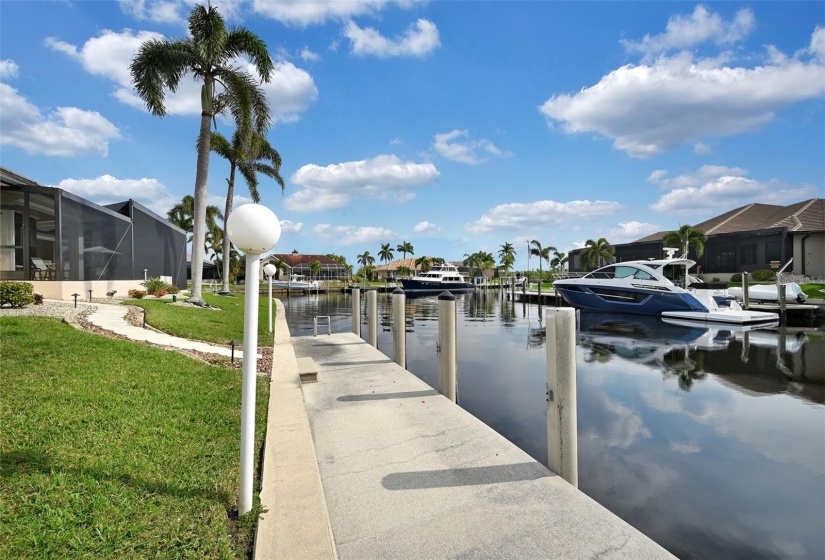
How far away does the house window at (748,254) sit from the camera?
150 ft

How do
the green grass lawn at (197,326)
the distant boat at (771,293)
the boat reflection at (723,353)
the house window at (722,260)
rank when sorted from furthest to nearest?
the house window at (722,260), the distant boat at (771,293), the green grass lawn at (197,326), the boat reflection at (723,353)

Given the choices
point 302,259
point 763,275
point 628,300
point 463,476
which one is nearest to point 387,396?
point 463,476

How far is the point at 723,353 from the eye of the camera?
13.7 m

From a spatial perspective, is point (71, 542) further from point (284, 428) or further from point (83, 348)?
point (83, 348)

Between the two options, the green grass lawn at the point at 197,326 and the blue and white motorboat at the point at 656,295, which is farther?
the blue and white motorboat at the point at 656,295

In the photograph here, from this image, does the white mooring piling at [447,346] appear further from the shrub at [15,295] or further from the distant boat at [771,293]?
the distant boat at [771,293]

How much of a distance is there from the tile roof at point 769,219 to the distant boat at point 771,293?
1882 centimetres

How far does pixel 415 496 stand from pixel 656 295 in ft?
83.8

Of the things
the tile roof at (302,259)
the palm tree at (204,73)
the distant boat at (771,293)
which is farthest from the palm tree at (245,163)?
the tile roof at (302,259)

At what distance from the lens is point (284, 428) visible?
471 centimetres

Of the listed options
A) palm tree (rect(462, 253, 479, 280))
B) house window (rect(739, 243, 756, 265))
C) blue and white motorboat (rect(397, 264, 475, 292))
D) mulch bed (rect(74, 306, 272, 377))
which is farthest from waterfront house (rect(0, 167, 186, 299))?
palm tree (rect(462, 253, 479, 280))

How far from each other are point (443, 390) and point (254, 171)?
3117 centimetres

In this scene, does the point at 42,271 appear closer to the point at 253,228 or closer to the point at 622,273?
the point at 253,228

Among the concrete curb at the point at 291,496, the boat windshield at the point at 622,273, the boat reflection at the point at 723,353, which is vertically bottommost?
the boat reflection at the point at 723,353
